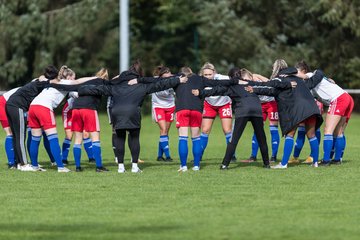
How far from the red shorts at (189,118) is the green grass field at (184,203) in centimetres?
85

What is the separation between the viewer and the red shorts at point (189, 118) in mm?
19234

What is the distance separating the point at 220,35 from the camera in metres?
46.3

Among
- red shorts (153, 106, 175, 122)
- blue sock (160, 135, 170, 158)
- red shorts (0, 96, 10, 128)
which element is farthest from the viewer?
red shorts (153, 106, 175, 122)

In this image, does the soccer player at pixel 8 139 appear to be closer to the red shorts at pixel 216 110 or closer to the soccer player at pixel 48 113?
the soccer player at pixel 48 113

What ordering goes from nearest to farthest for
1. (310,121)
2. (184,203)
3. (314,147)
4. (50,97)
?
(184,203)
(50,97)
(310,121)
(314,147)

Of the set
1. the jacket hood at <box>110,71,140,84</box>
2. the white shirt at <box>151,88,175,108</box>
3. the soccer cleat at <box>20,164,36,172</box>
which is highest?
the jacket hood at <box>110,71,140,84</box>

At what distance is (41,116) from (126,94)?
1.51m

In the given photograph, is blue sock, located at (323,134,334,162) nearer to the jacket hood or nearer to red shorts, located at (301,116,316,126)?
red shorts, located at (301,116,316,126)

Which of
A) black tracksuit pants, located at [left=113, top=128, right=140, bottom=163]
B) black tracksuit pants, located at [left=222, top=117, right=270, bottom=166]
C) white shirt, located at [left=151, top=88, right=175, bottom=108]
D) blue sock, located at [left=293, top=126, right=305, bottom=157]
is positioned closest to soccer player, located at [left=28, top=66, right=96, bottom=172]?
black tracksuit pants, located at [left=113, top=128, right=140, bottom=163]

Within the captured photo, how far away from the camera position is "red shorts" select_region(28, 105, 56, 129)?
62.7ft

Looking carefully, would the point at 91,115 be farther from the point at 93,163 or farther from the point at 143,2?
the point at 143,2

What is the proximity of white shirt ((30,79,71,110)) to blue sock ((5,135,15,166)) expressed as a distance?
1653 millimetres

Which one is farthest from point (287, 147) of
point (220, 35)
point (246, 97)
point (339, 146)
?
point (220, 35)

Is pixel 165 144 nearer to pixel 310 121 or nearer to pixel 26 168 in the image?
pixel 26 168
